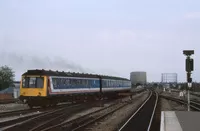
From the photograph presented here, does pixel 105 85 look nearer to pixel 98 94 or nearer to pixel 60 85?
pixel 98 94

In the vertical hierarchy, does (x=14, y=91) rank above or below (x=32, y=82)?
below

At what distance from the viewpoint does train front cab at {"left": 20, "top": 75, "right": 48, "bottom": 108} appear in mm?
27312

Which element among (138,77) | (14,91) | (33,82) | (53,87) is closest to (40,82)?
(33,82)

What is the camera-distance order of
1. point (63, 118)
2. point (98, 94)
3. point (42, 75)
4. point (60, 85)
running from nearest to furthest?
point (63, 118) < point (42, 75) < point (60, 85) < point (98, 94)

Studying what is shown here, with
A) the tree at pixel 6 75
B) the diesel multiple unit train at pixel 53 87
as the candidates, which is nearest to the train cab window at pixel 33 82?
the diesel multiple unit train at pixel 53 87

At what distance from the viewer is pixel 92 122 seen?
64.2 feet

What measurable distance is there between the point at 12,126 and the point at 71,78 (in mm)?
17100

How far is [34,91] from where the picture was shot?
27.6 m

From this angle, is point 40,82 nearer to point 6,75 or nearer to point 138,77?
point 6,75

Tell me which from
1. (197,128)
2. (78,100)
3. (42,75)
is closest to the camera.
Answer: (197,128)

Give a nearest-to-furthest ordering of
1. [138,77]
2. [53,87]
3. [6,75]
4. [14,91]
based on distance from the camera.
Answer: [53,87] → [14,91] → [6,75] → [138,77]

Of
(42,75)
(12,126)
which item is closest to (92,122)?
(12,126)

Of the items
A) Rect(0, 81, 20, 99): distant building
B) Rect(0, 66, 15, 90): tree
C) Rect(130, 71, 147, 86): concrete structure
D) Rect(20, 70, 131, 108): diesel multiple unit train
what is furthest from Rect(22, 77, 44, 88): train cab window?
Rect(130, 71, 147, 86): concrete structure

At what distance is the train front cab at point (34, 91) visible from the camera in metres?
27.3
